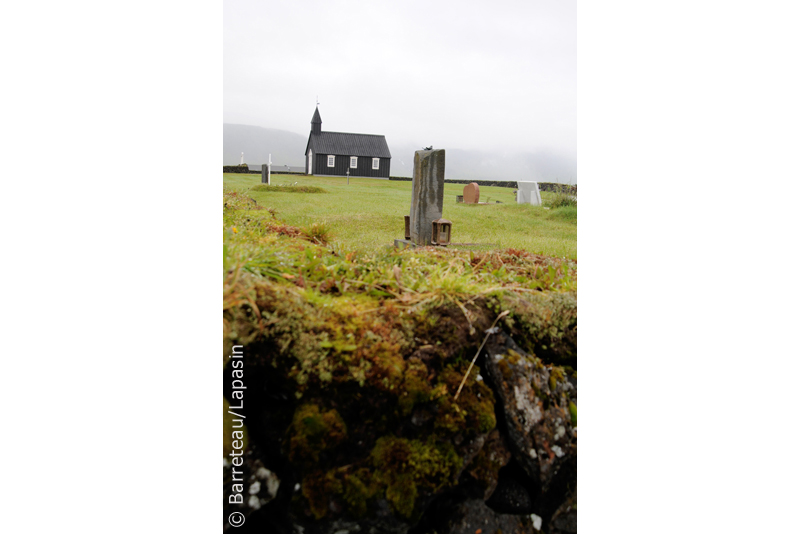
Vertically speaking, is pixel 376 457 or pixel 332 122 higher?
pixel 332 122

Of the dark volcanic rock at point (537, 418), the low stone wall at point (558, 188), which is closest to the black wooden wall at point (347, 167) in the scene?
the low stone wall at point (558, 188)

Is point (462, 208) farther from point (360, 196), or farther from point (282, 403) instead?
point (282, 403)

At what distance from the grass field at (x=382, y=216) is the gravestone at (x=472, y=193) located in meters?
0.27

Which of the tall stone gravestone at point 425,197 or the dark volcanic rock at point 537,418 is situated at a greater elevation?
the tall stone gravestone at point 425,197

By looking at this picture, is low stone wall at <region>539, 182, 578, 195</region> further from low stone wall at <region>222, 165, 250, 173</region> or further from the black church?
low stone wall at <region>222, 165, 250, 173</region>

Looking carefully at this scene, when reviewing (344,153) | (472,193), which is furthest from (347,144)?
(472,193)

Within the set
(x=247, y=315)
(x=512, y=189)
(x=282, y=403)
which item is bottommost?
(x=282, y=403)

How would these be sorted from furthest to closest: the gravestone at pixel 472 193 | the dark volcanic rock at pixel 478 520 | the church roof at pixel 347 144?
the gravestone at pixel 472 193 → the church roof at pixel 347 144 → the dark volcanic rock at pixel 478 520

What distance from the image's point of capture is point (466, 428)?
2520 millimetres

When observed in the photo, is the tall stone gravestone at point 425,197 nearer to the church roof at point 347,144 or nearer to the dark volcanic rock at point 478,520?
the church roof at point 347,144

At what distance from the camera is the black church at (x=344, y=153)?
3758 mm

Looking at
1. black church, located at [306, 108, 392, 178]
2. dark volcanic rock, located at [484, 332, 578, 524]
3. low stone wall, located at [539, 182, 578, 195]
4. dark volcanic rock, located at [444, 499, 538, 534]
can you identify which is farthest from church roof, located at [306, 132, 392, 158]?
dark volcanic rock, located at [444, 499, 538, 534]
